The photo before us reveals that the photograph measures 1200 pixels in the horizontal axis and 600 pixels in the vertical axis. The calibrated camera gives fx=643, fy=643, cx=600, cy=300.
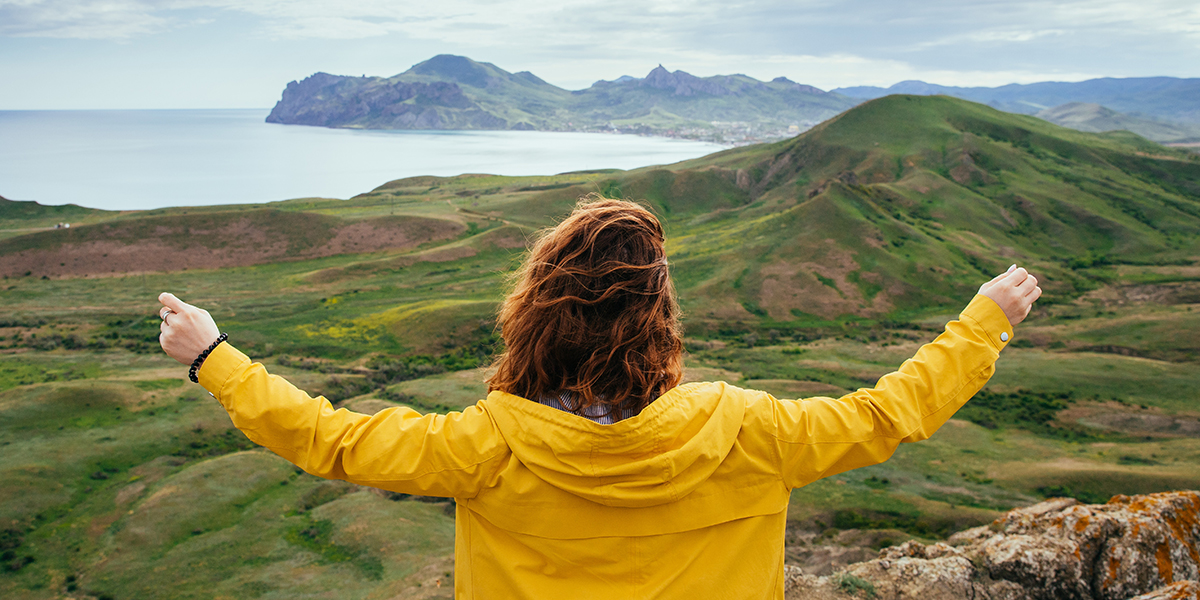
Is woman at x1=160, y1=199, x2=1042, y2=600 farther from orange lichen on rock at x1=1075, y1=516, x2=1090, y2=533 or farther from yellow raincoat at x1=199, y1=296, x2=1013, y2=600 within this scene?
orange lichen on rock at x1=1075, y1=516, x2=1090, y2=533

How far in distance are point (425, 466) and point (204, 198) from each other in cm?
18252

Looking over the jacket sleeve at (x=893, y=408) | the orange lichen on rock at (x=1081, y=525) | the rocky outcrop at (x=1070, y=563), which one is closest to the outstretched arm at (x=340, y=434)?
the jacket sleeve at (x=893, y=408)

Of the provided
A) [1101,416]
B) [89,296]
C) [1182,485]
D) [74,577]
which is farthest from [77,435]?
[1101,416]

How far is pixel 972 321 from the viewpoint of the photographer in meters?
2.76

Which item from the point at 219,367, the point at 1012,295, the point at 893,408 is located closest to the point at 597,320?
the point at 893,408

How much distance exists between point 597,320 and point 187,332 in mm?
1582

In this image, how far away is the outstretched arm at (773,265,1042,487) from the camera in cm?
261

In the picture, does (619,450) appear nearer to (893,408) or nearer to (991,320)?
(893,408)

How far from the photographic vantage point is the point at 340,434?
8.05ft

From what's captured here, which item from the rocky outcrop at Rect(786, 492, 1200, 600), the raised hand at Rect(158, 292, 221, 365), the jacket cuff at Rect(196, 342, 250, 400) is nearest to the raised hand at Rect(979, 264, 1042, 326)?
the jacket cuff at Rect(196, 342, 250, 400)

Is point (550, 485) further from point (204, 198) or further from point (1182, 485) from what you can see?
point (204, 198)

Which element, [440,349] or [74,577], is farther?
[440,349]

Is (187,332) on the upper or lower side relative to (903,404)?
upper

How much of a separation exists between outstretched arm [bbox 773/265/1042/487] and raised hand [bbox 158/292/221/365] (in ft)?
7.46
